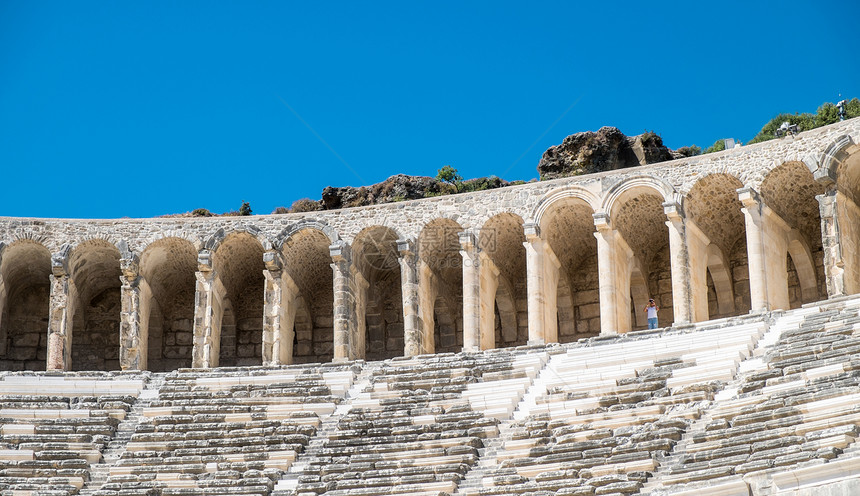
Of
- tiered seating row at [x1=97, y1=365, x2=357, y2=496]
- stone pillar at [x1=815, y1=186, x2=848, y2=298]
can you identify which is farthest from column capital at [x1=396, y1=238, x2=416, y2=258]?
stone pillar at [x1=815, y1=186, x2=848, y2=298]

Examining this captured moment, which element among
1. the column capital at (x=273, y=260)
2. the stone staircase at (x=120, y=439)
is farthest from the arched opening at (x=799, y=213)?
the stone staircase at (x=120, y=439)

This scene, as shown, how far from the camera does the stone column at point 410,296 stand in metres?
36.0

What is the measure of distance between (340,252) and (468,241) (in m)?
3.41

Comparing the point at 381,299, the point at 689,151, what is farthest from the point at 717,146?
the point at 381,299

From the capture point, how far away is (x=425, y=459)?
27547 mm

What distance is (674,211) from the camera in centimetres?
3475

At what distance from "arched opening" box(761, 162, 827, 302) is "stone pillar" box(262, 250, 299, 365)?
41.2 ft

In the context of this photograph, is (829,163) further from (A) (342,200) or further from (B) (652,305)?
(A) (342,200)

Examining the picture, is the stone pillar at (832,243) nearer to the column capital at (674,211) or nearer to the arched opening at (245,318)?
the column capital at (674,211)

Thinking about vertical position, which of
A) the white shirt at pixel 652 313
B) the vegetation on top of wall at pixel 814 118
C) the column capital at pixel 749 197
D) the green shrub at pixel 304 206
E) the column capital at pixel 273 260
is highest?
the vegetation on top of wall at pixel 814 118

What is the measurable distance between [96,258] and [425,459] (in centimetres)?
1528

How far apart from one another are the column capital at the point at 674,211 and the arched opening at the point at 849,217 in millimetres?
3741

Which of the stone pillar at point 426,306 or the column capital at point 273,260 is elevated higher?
the column capital at point 273,260

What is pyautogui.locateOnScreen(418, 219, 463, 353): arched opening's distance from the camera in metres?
37.1
